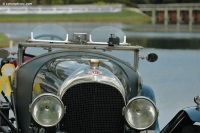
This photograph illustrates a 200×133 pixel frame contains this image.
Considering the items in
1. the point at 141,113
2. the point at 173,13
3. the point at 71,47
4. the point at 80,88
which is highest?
the point at 71,47

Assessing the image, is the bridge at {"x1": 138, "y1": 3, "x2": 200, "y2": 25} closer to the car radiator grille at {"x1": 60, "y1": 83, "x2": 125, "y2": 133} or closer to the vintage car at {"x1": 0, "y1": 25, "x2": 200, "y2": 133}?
the vintage car at {"x1": 0, "y1": 25, "x2": 200, "y2": 133}

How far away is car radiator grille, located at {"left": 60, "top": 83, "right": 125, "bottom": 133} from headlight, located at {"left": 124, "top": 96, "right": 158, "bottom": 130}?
14 centimetres

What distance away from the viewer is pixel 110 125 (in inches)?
263

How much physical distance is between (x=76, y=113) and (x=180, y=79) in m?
13.7

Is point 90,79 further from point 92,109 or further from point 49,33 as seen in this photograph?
point 49,33

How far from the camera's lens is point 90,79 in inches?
253

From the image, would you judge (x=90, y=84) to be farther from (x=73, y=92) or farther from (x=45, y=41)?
(x=45, y=41)

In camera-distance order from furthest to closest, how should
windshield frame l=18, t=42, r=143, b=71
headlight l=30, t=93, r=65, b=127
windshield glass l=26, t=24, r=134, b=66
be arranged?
windshield glass l=26, t=24, r=134, b=66 → windshield frame l=18, t=42, r=143, b=71 → headlight l=30, t=93, r=65, b=127

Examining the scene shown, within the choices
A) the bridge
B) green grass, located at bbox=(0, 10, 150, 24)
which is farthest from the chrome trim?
the bridge

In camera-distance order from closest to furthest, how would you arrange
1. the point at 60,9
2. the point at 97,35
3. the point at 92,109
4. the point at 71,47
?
the point at 92,109
the point at 71,47
the point at 97,35
the point at 60,9

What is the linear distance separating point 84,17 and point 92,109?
83230 mm

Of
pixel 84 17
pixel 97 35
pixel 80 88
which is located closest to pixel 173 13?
pixel 84 17

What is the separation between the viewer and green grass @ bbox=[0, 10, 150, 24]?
270 ft

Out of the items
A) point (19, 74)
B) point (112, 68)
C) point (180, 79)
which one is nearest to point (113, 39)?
point (112, 68)
